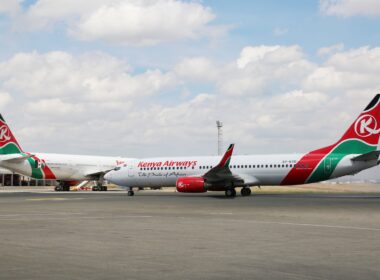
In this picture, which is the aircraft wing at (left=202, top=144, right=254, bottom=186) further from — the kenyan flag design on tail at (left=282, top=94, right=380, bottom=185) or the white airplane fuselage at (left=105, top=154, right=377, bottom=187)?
the kenyan flag design on tail at (left=282, top=94, right=380, bottom=185)

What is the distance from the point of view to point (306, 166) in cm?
4678

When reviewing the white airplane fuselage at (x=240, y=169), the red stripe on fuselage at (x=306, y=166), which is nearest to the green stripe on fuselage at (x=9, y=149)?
the white airplane fuselage at (x=240, y=169)

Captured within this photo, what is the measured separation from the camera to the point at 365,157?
4462 cm

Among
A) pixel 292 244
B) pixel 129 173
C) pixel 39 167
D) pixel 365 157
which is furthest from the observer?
pixel 39 167

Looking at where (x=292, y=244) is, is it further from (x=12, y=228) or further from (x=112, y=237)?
(x=12, y=228)

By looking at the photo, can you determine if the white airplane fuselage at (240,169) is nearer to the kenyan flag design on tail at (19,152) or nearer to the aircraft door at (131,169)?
the aircraft door at (131,169)

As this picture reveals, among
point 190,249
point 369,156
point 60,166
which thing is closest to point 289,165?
point 369,156

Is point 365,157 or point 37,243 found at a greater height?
point 365,157

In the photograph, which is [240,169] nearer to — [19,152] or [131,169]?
[131,169]

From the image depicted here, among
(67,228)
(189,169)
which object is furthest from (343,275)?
(189,169)

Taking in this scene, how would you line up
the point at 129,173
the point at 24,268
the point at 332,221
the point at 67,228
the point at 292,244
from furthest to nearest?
1. the point at 129,173
2. the point at 332,221
3. the point at 67,228
4. the point at 292,244
5. the point at 24,268

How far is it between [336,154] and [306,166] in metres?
2.58

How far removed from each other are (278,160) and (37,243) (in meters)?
36.0

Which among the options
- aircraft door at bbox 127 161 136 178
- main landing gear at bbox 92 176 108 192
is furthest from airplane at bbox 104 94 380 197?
main landing gear at bbox 92 176 108 192
